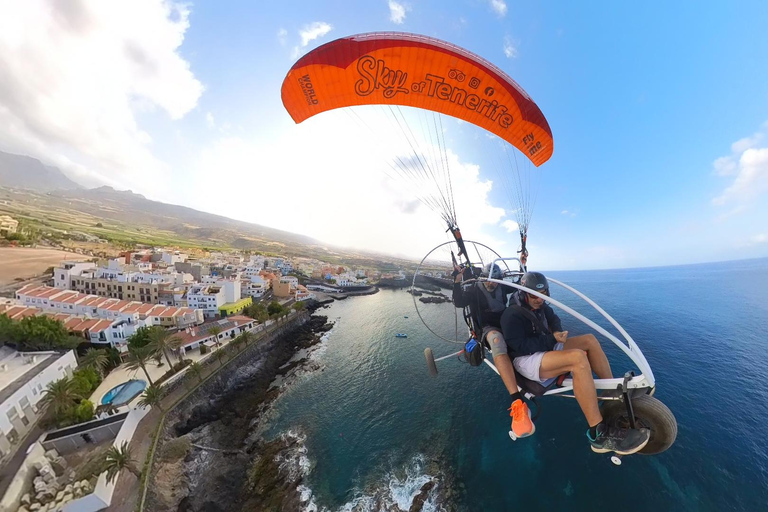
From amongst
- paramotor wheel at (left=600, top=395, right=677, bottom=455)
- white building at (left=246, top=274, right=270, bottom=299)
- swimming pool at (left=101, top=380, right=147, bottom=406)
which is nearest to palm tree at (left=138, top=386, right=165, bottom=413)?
swimming pool at (left=101, top=380, right=147, bottom=406)

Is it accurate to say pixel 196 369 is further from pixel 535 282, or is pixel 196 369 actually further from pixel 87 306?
pixel 535 282

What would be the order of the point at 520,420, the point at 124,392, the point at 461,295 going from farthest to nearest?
the point at 124,392 → the point at 461,295 → the point at 520,420

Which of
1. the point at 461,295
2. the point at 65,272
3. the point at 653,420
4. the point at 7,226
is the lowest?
the point at 65,272

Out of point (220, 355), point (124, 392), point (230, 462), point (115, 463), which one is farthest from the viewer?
point (220, 355)

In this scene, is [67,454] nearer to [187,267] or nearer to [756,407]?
[187,267]

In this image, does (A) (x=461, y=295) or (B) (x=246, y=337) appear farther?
(B) (x=246, y=337)

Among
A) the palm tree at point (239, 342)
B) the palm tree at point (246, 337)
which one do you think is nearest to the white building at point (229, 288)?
the palm tree at point (246, 337)

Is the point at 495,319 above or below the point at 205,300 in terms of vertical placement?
above

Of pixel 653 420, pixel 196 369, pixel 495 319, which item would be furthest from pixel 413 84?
pixel 196 369
